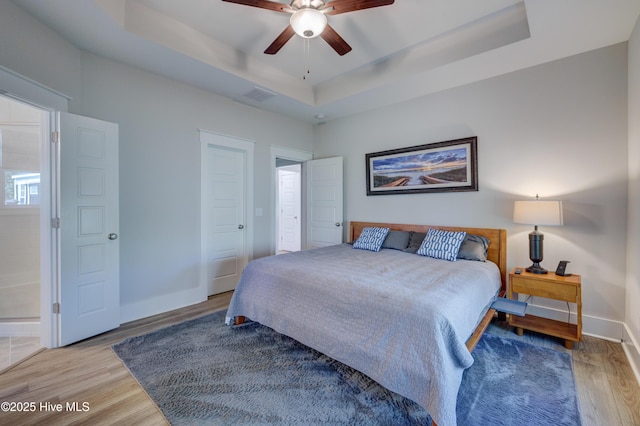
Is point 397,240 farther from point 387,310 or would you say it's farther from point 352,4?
point 352,4

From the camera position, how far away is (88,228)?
258 cm

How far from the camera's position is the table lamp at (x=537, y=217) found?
2557mm

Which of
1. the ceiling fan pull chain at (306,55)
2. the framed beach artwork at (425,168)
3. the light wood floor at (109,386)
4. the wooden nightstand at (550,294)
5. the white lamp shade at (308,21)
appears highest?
the ceiling fan pull chain at (306,55)

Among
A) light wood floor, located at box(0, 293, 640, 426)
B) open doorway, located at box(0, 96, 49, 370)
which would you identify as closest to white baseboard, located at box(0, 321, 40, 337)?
open doorway, located at box(0, 96, 49, 370)

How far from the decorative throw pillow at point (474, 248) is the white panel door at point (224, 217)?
292 cm

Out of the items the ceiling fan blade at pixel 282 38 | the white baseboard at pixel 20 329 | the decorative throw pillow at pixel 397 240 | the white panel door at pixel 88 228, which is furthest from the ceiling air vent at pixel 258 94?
the white baseboard at pixel 20 329

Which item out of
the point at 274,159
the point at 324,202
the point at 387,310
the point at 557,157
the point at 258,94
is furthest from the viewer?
the point at 324,202

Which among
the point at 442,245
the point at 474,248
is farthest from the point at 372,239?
the point at 474,248

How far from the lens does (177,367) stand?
2111 mm

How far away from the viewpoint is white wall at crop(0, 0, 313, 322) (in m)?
2.57

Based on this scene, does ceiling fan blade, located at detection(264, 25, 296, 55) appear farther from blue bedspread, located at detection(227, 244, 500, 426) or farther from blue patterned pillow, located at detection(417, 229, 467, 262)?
blue patterned pillow, located at detection(417, 229, 467, 262)

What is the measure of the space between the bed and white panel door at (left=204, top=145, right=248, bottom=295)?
4.12 ft

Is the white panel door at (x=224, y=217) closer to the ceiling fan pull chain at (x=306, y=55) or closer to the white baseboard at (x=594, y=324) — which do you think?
the ceiling fan pull chain at (x=306, y=55)

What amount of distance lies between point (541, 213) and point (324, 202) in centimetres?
296
